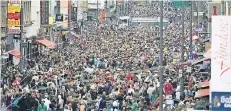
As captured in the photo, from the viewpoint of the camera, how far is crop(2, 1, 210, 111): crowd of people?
21.8 m

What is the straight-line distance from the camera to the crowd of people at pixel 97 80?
21.8 meters

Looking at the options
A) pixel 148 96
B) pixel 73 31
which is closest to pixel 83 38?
pixel 73 31

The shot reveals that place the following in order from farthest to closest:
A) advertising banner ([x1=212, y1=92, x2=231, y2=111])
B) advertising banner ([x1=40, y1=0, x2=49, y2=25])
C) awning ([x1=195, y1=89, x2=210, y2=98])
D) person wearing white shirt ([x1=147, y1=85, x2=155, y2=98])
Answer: advertising banner ([x1=40, y1=0, x2=49, y2=25]) → person wearing white shirt ([x1=147, y1=85, x2=155, y2=98]) → awning ([x1=195, y1=89, x2=210, y2=98]) → advertising banner ([x1=212, y1=92, x2=231, y2=111])

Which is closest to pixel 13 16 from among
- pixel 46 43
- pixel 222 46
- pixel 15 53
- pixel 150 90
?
pixel 15 53

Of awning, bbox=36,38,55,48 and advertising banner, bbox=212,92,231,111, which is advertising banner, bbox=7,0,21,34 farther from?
advertising banner, bbox=212,92,231,111

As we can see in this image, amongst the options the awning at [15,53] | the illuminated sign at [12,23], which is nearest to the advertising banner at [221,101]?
the illuminated sign at [12,23]

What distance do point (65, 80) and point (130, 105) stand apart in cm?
595

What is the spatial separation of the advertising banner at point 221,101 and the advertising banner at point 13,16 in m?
18.8

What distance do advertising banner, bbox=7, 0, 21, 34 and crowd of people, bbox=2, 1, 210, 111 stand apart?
1931mm

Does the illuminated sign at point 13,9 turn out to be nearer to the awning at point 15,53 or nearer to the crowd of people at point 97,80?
the awning at point 15,53

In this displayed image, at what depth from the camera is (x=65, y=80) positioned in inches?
1077

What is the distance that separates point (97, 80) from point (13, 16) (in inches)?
303

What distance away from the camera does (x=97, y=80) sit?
1055 inches

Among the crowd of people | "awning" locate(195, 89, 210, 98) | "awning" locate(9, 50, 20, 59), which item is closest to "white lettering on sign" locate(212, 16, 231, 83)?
the crowd of people
